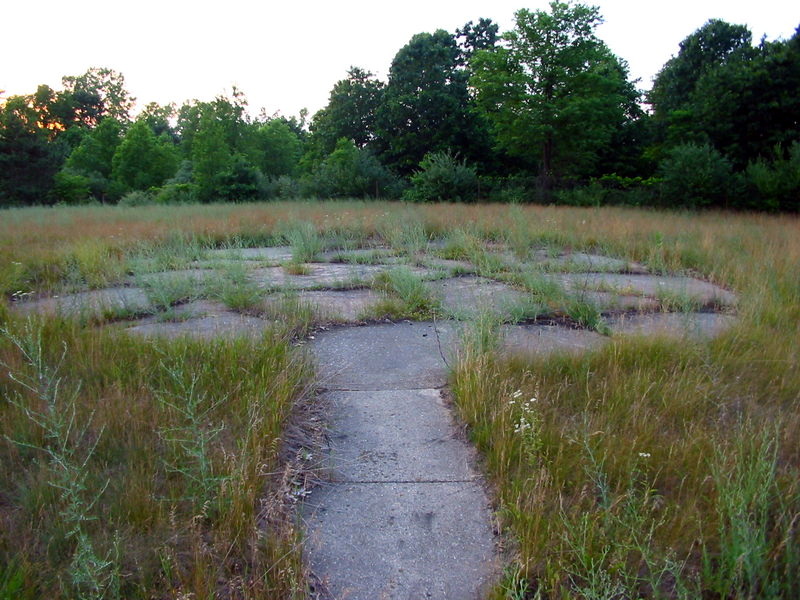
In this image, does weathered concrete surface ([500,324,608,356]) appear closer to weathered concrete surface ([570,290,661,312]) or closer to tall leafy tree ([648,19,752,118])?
weathered concrete surface ([570,290,661,312])

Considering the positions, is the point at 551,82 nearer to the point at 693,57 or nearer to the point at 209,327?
the point at 693,57

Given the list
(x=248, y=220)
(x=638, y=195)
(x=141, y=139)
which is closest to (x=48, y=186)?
(x=141, y=139)

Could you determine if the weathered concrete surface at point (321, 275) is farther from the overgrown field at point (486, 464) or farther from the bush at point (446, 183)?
the bush at point (446, 183)

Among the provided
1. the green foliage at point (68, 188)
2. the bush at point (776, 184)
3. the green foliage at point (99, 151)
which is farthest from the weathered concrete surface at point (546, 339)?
the green foliage at point (99, 151)

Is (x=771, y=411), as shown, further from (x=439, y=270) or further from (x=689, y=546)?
(x=439, y=270)

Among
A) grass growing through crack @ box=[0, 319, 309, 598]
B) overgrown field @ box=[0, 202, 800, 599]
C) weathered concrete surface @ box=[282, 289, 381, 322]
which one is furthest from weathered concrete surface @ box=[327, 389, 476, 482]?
weathered concrete surface @ box=[282, 289, 381, 322]

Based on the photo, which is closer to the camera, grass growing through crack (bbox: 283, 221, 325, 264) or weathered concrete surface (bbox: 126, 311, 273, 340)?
weathered concrete surface (bbox: 126, 311, 273, 340)

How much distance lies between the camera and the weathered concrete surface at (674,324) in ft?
12.1

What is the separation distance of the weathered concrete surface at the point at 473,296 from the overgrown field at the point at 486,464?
35.5 inches

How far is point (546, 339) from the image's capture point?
154 inches

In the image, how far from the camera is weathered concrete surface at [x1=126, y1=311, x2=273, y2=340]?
142 inches

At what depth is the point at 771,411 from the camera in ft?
8.87

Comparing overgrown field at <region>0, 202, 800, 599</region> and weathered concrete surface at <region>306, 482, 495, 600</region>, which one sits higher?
overgrown field at <region>0, 202, 800, 599</region>

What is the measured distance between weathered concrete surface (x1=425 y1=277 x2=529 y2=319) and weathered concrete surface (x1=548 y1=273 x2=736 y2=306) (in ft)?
1.93
